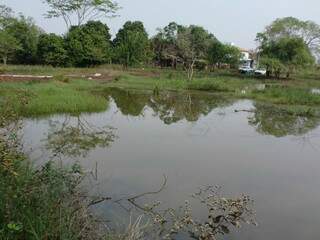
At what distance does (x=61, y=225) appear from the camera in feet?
11.9

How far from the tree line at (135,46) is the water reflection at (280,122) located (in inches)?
654

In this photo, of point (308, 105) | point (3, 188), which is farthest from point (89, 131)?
point (308, 105)

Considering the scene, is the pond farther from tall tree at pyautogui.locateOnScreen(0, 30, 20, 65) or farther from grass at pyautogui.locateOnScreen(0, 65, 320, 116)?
tall tree at pyautogui.locateOnScreen(0, 30, 20, 65)

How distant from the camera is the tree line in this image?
121 feet

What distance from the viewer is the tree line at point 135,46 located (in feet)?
121


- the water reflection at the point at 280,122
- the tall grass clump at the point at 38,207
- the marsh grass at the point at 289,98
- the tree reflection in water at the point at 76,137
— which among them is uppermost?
the tall grass clump at the point at 38,207

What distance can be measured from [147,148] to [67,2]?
36930mm

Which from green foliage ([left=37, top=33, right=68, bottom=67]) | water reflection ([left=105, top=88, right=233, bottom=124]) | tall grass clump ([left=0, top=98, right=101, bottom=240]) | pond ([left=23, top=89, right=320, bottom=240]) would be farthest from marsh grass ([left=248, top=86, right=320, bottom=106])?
green foliage ([left=37, top=33, right=68, bottom=67])

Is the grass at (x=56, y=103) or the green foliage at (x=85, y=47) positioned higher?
the green foliage at (x=85, y=47)

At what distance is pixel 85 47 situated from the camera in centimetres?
3709

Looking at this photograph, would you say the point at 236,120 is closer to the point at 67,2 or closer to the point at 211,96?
the point at 211,96

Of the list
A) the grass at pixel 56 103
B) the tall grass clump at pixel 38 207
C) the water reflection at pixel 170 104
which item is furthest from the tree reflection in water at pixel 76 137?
the tall grass clump at pixel 38 207

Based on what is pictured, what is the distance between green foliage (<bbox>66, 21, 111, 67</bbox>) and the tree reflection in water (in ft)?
81.9

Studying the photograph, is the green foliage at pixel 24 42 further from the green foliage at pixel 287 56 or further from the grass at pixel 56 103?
the grass at pixel 56 103
